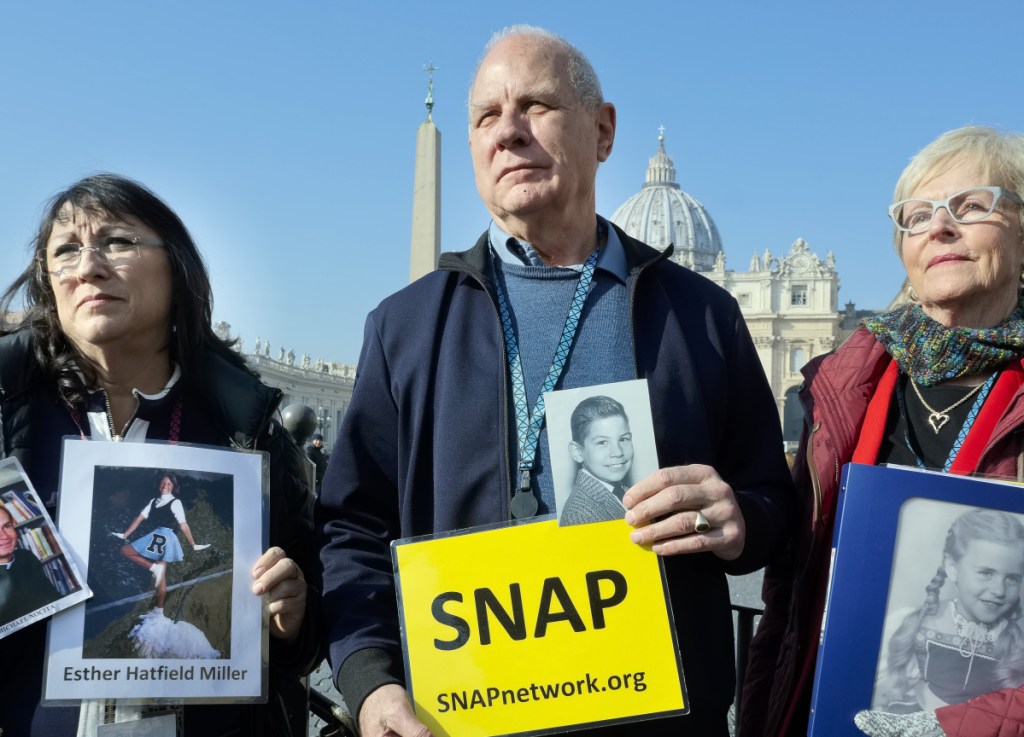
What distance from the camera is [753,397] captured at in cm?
220

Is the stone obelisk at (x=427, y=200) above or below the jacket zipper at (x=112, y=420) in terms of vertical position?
above

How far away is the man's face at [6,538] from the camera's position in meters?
1.93

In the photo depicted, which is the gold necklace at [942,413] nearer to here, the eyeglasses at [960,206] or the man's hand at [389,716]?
the eyeglasses at [960,206]

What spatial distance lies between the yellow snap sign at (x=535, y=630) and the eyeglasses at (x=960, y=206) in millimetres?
942

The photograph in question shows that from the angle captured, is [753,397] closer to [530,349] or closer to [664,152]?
[530,349]

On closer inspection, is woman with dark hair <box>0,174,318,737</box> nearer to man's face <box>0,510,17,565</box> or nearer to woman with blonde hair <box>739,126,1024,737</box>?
→ man's face <box>0,510,17,565</box>

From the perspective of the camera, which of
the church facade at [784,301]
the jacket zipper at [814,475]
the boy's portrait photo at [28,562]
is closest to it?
the boy's portrait photo at [28,562]

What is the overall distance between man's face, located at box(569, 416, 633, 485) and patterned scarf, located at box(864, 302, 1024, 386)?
68 cm

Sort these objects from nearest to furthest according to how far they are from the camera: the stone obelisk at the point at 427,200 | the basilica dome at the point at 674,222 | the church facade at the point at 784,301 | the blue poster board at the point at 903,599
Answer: the blue poster board at the point at 903,599
the stone obelisk at the point at 427,200
the church facade at the point at 784,301
the basilica dome at the point at 674,222

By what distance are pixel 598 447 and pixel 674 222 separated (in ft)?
336

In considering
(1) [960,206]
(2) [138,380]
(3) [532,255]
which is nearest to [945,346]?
(1) [960,206]

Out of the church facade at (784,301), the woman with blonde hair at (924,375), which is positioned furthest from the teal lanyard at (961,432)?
the church facade at (784,301)

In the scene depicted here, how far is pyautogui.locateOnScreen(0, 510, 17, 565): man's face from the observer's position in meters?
1.93

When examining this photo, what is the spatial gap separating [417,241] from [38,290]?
1630 cm
